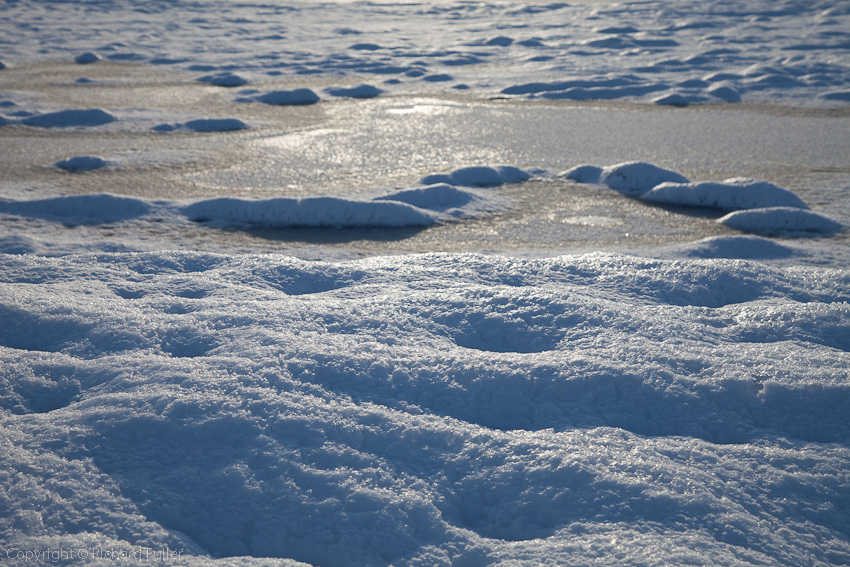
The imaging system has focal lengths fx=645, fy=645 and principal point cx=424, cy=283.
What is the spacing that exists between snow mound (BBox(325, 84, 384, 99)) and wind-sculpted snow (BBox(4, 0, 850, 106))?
1.26ft

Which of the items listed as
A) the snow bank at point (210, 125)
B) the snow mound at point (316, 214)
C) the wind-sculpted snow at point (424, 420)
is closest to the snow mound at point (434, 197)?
the snow mound at point (316, 214)

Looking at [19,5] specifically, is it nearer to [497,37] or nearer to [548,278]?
[497,37]

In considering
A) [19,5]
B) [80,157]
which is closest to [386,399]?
[80,157]

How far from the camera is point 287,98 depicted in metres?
7.86

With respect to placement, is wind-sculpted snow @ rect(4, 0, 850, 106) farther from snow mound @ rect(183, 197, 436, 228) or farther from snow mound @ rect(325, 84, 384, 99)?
snow mound @ rect(183, 197, 436, 228)

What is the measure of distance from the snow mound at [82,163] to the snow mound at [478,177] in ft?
8.17

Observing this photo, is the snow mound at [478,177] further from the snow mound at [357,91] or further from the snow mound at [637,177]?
the snow mound at [357,91]

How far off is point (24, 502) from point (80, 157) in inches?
165

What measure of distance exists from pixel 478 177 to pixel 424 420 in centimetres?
316

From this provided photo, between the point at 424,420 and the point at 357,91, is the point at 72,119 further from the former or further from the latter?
the point at 424,420

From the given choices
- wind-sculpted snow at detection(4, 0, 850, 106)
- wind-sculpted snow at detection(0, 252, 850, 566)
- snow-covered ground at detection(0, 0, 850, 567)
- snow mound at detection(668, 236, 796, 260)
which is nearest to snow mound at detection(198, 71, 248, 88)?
wind-sculpted snow at detection(4, 0, 850, 106)

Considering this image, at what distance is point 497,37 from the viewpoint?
45.1 feet

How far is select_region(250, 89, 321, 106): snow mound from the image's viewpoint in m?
7.78

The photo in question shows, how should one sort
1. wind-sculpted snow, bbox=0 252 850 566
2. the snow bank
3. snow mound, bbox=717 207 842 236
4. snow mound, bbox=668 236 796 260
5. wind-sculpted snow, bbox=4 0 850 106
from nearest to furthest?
wind-sculpted snow, bbox=0 252 850 566
snow mound, bbox=668 236 796 260
snow mound, bbox=717 207 842 236
the snow bank
wind-sculpted snow, bbox=4 0 850 106
